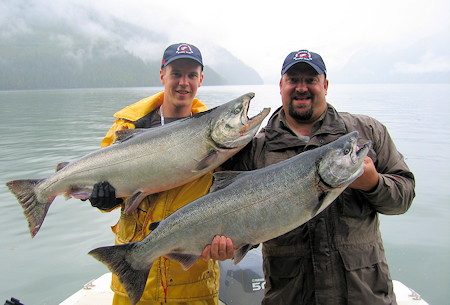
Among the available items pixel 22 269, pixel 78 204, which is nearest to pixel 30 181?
pixel 22 269

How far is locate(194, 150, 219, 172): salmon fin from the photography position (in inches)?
119

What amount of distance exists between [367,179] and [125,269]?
2.14 meters

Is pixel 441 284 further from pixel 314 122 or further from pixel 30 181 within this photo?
pixel 30 181

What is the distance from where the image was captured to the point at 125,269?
2891mm

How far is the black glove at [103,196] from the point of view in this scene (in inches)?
122

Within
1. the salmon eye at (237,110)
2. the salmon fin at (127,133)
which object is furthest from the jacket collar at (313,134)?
the salmon fin at (127,133)

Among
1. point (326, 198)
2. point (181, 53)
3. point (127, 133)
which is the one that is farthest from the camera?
point (181, 53)

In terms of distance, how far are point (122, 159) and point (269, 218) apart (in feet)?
5.05

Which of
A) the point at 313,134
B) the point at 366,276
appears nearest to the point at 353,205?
the point at 366,276

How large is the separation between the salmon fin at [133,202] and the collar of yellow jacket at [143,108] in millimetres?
858

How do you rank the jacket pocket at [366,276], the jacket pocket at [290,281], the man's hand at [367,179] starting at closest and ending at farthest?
the man's hand at [367,179]
the jacket pocket at [366,276]
the jacket pocket at [290,281]

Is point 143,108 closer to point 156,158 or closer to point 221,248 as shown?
point 156,158

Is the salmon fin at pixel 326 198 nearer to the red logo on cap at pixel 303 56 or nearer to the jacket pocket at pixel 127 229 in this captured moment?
the red logo on cap at pixel 303 56

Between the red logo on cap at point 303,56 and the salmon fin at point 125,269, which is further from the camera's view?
the red logo on cap at point 303,56
